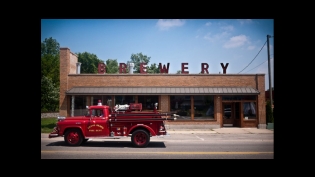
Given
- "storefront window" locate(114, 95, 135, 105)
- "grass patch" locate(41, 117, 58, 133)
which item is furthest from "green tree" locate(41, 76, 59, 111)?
"storefront window" locate(114, 95, 135, 105)

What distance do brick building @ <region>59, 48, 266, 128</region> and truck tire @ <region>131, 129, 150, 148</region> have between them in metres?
10.2

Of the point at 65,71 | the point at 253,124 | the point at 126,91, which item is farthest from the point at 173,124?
the point at 65,71

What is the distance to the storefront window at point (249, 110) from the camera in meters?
25.2

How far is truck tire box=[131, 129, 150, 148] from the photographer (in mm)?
13952

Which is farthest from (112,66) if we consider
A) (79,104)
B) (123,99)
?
(123,99)

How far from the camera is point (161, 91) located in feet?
80.0

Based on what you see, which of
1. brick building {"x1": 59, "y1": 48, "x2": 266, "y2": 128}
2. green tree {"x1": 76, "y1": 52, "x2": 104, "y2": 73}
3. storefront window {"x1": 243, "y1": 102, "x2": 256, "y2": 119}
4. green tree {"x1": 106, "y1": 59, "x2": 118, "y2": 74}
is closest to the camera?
brick building {"x1": 59, "y1": 48, "x2": 266, "y2": 128}

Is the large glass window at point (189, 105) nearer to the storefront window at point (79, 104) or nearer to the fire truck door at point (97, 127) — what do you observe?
the storefront window at point (79, 104)

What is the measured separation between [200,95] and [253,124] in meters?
5.51

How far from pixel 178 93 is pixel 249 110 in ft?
22.1

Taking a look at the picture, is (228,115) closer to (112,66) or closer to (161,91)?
(161,91)

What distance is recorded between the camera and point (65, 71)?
81.7 ft

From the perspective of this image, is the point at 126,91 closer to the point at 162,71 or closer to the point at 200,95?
the point at 162,71

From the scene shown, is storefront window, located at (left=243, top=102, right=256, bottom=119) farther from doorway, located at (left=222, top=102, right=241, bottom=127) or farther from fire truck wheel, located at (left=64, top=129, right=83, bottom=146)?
fire truck wheel, located at (left=64, top=129, right=83, bottom=146)
